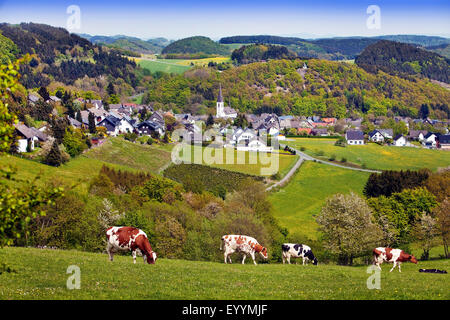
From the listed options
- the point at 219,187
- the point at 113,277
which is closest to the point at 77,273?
the point at 113,277

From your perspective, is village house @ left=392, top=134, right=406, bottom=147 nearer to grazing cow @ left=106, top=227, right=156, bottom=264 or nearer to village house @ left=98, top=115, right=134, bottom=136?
village house @ left=98, top=115, right=134, bottom=136

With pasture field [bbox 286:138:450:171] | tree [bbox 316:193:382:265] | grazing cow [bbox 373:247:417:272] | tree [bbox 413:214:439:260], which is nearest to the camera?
grazing cow [bbox 373:247:417:272]

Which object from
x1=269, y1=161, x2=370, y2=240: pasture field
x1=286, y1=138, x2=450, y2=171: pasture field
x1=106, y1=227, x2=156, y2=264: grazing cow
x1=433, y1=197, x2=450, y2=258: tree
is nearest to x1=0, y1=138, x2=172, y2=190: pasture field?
x1=269, y1=161, x2=370, y2=240: pasture field

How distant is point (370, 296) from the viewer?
46.1ft

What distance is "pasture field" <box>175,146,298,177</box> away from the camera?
8069 centimetres

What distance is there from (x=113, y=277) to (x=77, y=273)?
1101 mm

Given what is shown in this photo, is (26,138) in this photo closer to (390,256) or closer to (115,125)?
(115,125)

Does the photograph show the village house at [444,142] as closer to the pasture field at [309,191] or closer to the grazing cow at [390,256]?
the pasture field at [309,191]

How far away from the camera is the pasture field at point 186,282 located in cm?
1358

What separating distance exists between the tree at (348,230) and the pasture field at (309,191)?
1341cm

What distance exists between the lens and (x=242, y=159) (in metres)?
87.5

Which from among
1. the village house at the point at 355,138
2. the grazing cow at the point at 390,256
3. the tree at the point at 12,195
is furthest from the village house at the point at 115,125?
the tree at the point at 12,195

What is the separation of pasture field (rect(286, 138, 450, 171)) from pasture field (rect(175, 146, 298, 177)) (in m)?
10.4

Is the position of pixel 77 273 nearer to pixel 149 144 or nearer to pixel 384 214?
pixel 384 214
